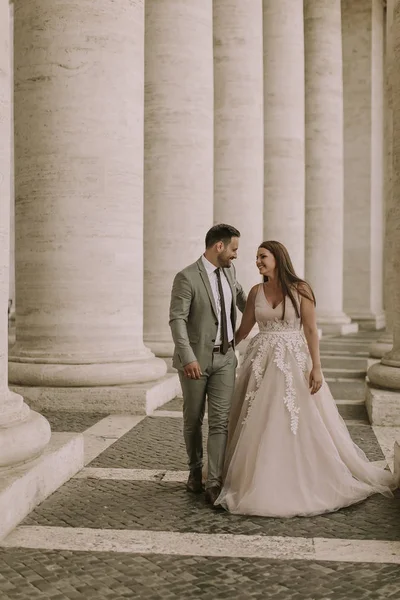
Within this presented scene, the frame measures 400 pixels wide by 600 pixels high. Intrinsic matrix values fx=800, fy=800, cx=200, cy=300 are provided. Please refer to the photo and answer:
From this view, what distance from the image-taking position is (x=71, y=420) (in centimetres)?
1362

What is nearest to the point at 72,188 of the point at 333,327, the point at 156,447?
the point at 156,447

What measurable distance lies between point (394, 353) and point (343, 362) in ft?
34.7

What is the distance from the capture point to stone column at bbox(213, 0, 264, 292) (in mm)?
24969

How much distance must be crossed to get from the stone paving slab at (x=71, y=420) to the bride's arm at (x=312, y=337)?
524cm

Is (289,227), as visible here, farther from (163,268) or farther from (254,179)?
(163,268)

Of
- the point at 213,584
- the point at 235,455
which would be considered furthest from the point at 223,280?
the point at 213,584

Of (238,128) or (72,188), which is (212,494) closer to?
(72,188)

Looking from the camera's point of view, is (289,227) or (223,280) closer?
(223,280)

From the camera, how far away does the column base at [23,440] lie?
8227 mm

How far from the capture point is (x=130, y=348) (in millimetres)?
14930

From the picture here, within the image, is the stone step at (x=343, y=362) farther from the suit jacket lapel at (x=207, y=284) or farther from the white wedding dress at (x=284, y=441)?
the suit jacket lapel at (x=207, y=284)

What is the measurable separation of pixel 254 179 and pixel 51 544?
63.1 feet

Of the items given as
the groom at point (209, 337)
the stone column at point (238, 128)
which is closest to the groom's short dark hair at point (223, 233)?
the groom at point (209, 337)

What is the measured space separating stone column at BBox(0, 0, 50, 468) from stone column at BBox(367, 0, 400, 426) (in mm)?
6712
